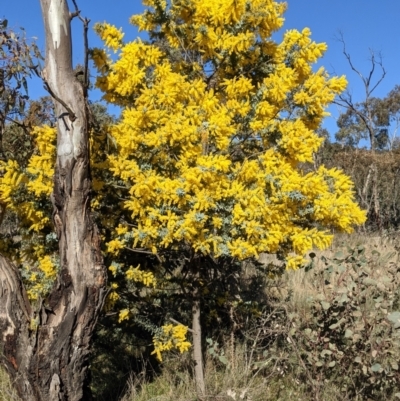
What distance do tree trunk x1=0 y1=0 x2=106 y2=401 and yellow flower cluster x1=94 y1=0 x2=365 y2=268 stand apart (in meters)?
0.32

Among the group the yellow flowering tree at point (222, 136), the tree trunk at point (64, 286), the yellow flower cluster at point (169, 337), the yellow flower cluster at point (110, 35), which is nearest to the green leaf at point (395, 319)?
the yellow flowering tree at point (222, 136)

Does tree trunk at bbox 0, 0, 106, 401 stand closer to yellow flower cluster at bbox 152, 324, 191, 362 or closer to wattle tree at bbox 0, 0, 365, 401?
wattle tree at bbox 0, 0, 365, 401

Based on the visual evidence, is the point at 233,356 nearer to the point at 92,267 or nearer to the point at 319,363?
the point at 319,363

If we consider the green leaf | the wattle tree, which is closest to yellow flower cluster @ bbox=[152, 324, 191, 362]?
the wattle tree

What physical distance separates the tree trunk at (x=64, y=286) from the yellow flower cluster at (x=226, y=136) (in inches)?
12.7

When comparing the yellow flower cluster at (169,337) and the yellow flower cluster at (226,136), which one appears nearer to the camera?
the yellow flower cluster at (226,136)

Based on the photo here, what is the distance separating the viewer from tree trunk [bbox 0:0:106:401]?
383cm

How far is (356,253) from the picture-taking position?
4.55 m

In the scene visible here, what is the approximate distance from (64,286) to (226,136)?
5.10ft

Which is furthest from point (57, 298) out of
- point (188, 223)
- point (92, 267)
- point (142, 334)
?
point (142, 334)

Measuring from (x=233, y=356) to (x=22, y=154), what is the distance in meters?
3.21

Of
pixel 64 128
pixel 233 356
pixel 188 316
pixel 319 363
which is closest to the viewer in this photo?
pixel 64 128

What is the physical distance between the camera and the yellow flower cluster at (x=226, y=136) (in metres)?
3.74

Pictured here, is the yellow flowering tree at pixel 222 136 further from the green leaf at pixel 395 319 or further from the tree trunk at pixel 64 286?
the green leaf at pixel 395 319
